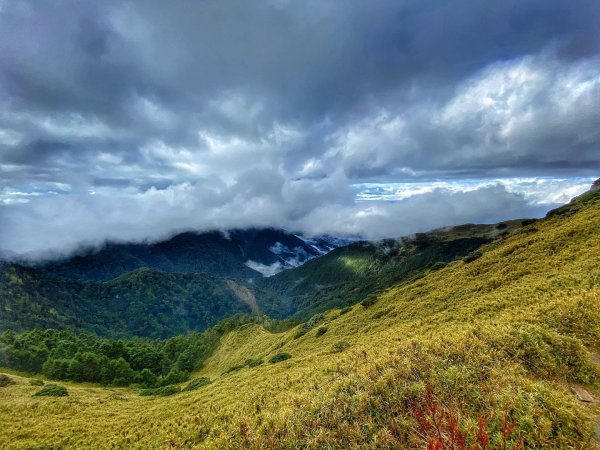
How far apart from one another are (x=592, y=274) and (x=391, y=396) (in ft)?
61.9

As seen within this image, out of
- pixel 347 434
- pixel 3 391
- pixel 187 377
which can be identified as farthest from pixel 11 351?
pixel 347 434

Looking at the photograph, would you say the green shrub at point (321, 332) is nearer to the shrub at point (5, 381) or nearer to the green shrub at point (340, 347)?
the green shrub at point (340, 347)

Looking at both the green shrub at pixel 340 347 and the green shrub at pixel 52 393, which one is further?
the green shrub at pixel 52 393

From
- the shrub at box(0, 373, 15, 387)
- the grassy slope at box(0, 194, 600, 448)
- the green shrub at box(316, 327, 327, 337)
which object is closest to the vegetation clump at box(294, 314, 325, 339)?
the green shrub at box(316, 327, 327, 337)

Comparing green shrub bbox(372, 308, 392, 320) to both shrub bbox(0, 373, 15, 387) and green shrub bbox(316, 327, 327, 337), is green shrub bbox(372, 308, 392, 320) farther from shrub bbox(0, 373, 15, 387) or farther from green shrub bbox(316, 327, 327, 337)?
shrub bbox(0, 373, 15, 387)

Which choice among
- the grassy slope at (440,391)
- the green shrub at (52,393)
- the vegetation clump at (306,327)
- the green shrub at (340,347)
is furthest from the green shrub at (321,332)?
the green shrub at (52,393)

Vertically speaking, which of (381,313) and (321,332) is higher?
(381,313)

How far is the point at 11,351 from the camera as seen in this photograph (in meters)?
115

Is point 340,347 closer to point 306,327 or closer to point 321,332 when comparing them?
point 321,332

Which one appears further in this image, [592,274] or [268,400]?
[592,274]

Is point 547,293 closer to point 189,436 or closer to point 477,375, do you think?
point 477,375

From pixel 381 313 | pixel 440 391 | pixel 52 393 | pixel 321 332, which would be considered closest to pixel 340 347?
pixel 381 313

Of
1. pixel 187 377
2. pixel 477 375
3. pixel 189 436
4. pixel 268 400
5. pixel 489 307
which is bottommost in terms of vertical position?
pixel 187 377

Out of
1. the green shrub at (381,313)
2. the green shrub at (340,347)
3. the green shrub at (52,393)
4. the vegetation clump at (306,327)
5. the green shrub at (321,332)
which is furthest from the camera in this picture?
the vegetation clump at (306,327)
